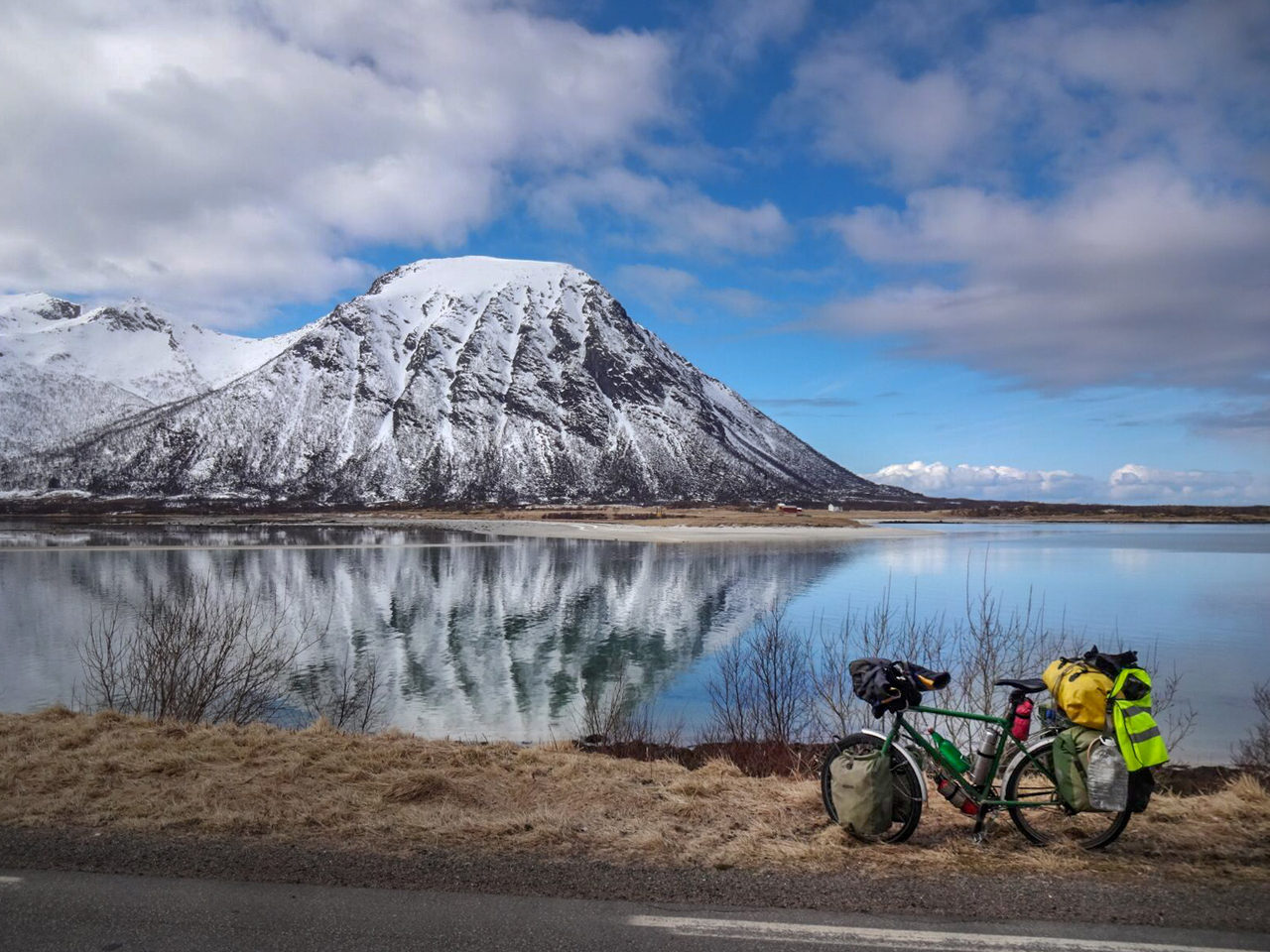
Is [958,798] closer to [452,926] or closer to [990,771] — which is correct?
[990,771]

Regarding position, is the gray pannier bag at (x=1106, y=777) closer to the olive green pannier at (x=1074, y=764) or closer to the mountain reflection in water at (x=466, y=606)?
the olive green pannier at (x=1074, y=764)

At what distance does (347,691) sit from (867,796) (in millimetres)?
16140

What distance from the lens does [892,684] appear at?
7.43 metres

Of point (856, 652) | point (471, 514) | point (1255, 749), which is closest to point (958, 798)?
point (1255, 749)

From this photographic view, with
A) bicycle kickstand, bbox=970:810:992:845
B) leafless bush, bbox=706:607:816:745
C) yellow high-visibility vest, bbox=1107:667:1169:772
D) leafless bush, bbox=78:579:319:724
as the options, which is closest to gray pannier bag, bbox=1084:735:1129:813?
yellow high-visibility vest, bbox=1107:667:1169:772

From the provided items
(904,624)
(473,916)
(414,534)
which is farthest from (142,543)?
(473,916)

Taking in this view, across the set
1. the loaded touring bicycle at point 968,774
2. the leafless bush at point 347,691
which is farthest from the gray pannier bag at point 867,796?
the leafless bush at point 347,691

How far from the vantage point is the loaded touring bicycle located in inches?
281

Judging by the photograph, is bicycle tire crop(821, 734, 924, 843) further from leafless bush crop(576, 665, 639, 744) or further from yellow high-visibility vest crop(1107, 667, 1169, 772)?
leafless bush crop(576, 665, 639, 744)

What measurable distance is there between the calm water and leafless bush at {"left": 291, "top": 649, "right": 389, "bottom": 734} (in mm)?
580

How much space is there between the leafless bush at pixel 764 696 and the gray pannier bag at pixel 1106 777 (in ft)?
26.8

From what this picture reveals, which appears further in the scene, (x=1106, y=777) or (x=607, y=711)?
(x=607, y=711)

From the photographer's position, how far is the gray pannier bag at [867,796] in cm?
721

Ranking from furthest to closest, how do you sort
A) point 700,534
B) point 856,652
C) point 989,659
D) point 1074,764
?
1. point 700,534
2. point 856,652
3. point 989,659
4. point 1074,764
